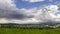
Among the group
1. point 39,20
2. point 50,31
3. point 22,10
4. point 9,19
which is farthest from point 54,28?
point 9,19

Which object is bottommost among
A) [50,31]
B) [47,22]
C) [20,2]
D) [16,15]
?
[50,31]

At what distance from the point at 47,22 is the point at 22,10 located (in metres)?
0.65

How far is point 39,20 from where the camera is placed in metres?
3.37

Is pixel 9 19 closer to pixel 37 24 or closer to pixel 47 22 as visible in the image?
pixel 37 24

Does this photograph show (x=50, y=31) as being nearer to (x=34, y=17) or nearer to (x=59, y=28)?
(x=59, y=28)

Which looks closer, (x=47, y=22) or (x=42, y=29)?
(x=47, y=22)

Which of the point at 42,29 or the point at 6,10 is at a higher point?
the point at 6,10

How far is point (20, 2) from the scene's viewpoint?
3385mm

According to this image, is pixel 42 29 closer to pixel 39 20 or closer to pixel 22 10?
pixel 39 20

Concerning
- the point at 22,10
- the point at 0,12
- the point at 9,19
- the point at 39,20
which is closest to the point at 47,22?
the point at 39,20

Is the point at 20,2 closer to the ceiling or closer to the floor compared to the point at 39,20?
closer to the ceiling

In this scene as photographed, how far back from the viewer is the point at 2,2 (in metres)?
3.41

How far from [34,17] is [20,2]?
48cm

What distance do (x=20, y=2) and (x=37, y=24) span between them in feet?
2.13
